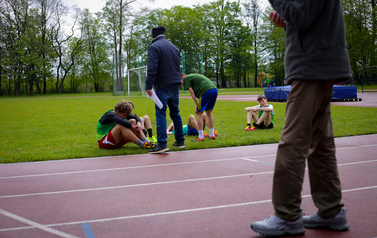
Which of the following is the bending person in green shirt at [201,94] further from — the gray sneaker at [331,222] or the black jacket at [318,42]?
the black jacket at [318,42]

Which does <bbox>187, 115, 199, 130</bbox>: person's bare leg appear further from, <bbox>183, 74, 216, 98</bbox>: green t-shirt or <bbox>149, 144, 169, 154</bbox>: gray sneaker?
<bbox>149, 144, 169, 154</bbox>: gray sneaker

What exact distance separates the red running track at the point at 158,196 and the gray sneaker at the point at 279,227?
0.50 feet

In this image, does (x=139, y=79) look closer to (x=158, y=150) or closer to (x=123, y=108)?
(x=123, y=108)

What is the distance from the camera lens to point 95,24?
63375mm

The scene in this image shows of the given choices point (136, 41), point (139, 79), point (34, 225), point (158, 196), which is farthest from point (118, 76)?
point (34, 225)

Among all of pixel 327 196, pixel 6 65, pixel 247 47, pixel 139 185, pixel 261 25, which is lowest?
pixel 139 185

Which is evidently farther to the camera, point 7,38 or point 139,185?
point 7,38

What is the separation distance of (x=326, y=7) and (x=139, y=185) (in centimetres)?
297

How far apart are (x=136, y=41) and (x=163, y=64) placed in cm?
5576

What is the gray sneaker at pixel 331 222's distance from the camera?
2.85 m

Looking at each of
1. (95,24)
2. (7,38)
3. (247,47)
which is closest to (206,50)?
(247,47)

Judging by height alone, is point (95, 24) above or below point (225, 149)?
above

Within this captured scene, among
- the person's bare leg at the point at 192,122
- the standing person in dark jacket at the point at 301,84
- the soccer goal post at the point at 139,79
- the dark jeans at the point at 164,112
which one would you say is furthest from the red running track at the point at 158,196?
the soccer goal post at the point at 139,79

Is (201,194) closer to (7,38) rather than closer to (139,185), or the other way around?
(139,185)
